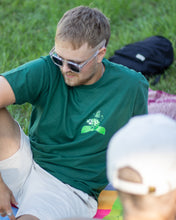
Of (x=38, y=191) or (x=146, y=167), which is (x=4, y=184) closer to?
(x=38, y=191)

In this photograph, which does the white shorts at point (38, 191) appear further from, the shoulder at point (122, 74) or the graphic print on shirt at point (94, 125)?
the shoulder at point (122, 74)

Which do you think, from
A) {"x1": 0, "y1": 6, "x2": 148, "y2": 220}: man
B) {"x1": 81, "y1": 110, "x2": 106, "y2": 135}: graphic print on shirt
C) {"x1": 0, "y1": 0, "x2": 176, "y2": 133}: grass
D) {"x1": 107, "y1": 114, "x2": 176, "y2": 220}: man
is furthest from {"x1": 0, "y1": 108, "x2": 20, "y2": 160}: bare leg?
→ {"x1": 0, "y1": 0, "x2": 176, "y2": 133}: grass

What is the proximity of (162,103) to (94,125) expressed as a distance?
151 centimetres

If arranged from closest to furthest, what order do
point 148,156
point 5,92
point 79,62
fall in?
point 148,156 → point 5,92 → point 79,62

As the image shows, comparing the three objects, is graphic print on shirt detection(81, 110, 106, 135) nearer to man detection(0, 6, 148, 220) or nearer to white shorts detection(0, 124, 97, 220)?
man detection(0, 6, 148, 220)

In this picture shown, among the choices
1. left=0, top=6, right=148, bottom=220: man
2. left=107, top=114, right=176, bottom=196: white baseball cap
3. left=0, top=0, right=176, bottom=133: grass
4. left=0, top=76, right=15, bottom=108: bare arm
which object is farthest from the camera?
left=0, top=0, right=176, bottom=133: grass

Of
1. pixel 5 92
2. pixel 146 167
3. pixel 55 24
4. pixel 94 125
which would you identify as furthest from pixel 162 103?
pixel 146 167

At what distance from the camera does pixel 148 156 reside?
1411 millimetres

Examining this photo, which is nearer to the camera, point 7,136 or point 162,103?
point 7,136

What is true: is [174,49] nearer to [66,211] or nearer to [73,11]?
[73,11]

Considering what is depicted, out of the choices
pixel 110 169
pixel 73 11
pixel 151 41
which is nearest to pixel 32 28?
pixel 151 41

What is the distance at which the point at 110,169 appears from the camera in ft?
4.93

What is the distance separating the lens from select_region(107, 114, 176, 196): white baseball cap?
1.42 metres

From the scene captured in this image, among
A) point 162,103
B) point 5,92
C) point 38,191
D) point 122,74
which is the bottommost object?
point 162,103
